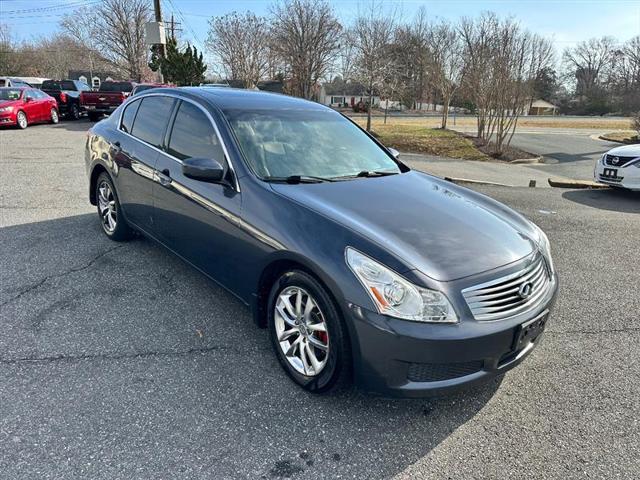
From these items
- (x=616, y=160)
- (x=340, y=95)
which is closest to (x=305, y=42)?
(x=616, y=160)

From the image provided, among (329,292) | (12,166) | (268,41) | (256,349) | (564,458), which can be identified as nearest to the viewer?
(564,458)

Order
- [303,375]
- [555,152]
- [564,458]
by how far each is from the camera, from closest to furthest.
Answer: [564,458] → [303,375] → [555,152]

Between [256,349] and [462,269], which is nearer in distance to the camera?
[462,269]

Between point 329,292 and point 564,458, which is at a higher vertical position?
point 329,292

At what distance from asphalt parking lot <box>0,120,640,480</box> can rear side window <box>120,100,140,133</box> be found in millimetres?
1423

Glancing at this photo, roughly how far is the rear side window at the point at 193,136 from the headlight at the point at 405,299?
1.56 m

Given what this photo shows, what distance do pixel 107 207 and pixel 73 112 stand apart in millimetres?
18824

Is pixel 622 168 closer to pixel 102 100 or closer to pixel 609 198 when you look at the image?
pixel 609 198

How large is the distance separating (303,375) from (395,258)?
94 centimetres

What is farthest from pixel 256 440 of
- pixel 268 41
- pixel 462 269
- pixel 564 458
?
pixel 268 41

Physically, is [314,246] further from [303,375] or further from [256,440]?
[256,440]

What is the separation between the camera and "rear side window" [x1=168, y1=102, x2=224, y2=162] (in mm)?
3326

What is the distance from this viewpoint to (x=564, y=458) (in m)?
2.26

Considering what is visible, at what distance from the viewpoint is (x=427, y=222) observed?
9.09ft
